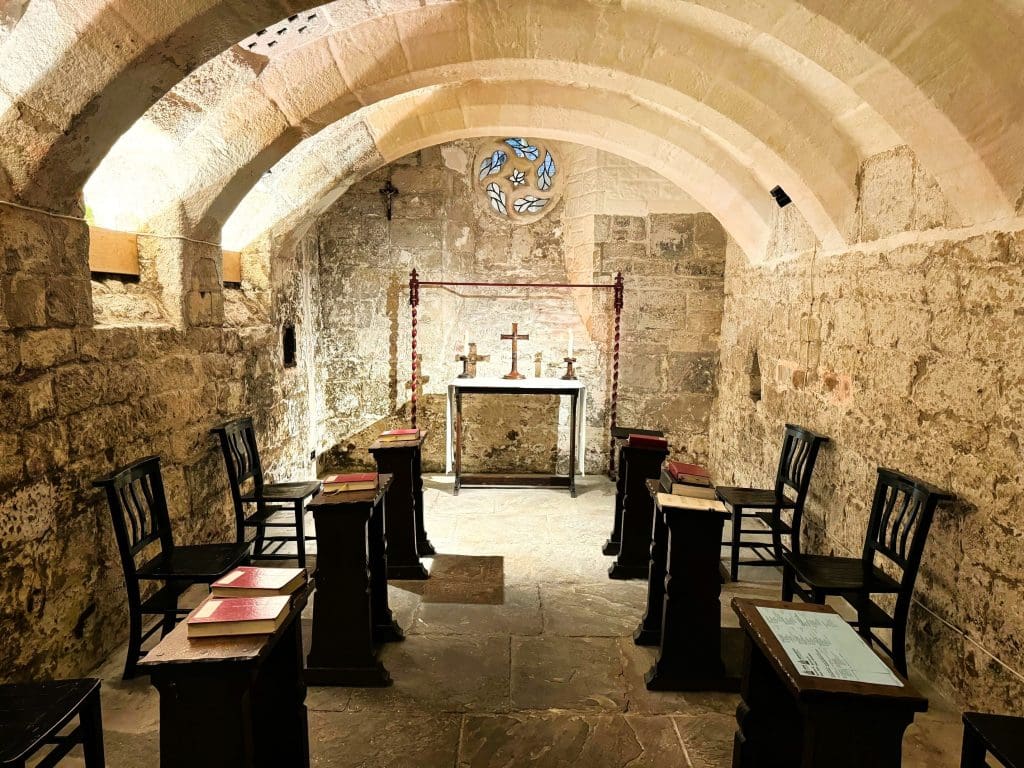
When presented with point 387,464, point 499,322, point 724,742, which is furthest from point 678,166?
point 724,742

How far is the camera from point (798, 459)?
3594 millimetres

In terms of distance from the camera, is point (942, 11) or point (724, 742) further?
point (724, 742)

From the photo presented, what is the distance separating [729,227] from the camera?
4.84 metres

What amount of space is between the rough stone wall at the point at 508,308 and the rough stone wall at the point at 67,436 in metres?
2.49

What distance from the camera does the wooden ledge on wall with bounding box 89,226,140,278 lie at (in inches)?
116

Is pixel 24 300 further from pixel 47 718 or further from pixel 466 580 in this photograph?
pixel 466 580

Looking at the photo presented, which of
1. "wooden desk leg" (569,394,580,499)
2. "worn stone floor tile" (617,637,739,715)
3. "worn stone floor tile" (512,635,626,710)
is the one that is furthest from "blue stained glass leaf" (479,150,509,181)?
"worn stone floor tile" (617,637,739,715)

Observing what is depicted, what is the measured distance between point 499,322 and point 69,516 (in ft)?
13.3

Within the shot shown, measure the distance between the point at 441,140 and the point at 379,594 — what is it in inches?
126

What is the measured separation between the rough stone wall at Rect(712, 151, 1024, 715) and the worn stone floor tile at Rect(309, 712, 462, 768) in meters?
1.92

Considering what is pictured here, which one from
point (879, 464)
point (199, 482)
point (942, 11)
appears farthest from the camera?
point (199, 482)

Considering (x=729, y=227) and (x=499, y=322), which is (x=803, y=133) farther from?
(x=499, y=322)

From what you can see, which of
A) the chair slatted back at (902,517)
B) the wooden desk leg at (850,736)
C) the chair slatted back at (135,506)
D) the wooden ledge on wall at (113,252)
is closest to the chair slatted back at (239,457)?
the chair slatted back at (135,506)

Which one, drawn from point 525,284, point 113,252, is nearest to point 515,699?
point 113,252
